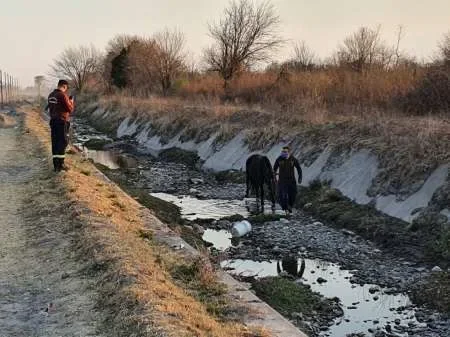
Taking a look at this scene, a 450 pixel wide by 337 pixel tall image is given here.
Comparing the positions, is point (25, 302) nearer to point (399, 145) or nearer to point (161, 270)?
point (161, 270)

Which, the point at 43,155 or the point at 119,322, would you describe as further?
the point at 43,155

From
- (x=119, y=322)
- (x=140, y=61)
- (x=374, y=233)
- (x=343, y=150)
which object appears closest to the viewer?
(x=119, y=322)

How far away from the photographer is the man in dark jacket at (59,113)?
1325cm

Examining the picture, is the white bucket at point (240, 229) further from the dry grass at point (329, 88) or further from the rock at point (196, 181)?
the dry grass at point (329, 88)

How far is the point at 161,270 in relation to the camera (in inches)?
273

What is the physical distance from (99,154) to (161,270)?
2282cm

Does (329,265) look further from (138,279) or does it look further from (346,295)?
(138,279)

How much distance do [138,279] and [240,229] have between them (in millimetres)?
5875

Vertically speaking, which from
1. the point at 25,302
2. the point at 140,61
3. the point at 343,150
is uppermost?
the point at 140,61

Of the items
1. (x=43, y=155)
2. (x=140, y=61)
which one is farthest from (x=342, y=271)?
(x=140, y=61)

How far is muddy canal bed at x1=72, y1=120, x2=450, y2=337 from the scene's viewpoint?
23.8 ft

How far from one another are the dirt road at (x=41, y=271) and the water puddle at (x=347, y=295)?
9.91ft

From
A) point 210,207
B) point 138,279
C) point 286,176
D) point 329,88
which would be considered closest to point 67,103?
point 210,207

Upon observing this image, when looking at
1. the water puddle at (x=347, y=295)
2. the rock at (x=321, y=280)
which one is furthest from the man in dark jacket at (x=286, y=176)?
the rock at (x=321, y=280)
